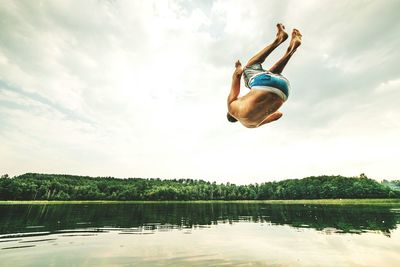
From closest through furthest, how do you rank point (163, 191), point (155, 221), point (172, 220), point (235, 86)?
point (235, 86), point (155, 221), point (172, 220), point (163, 191)

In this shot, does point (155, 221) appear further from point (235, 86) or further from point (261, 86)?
point (261, 86)

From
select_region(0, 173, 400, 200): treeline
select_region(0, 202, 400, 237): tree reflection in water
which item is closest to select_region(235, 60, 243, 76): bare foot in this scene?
select_region(0, 202, 400, 237): tree reflection in water

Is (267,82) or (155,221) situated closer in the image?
(267,82)

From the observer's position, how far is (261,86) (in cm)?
411

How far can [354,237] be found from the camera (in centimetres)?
3478

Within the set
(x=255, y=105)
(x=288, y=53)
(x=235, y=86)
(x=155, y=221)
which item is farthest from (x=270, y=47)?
(x=155, y=221)

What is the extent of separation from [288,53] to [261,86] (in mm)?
858

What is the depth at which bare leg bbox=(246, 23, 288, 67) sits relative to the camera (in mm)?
4215

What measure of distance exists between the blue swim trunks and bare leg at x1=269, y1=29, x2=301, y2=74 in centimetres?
25

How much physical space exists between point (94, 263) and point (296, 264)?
16.9 metres

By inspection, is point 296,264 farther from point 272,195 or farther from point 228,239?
point 272,195

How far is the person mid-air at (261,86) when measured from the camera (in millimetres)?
4117

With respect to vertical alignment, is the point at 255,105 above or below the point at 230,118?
below

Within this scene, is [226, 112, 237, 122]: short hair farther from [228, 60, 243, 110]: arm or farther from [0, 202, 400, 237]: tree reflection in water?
[0, 202, 400, 237]: tree reflection in water
